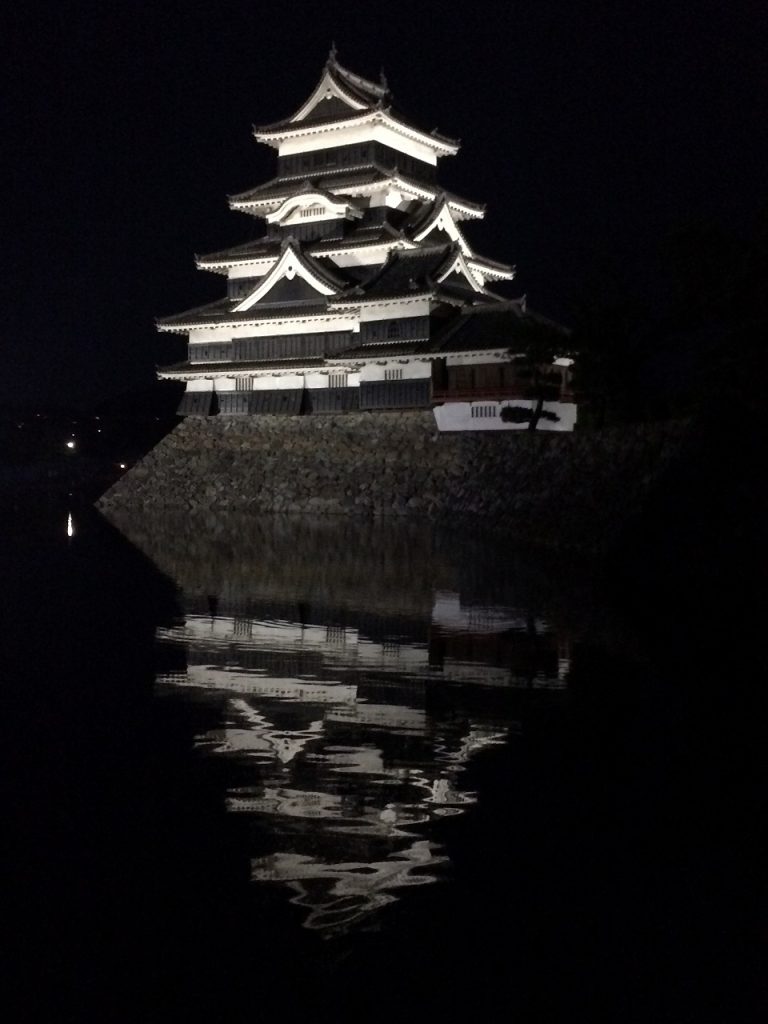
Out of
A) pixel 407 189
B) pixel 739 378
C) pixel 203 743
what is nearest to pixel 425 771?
pixel 203 743

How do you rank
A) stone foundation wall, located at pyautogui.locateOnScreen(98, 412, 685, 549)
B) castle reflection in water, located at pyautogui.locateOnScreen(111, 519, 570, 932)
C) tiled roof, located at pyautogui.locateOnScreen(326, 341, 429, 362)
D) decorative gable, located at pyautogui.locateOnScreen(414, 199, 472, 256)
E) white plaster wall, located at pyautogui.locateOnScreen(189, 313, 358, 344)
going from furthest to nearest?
decorative gable, located at pyautogui.locateOnScreen(414, 199, 472, 256), white plaster wall, located at pyautogui.locateOnScreen(189, 313, 358, 344), tiled roof, located at pyautogui.locateOnScreen(326, 341, 429, 362), stone foundation wall, located at pyautogui.locateOnScreen(98, 412, 685, 549), castle reflection in water, located at pyautogui.locateOnScreen(111, 519, 570, 932)

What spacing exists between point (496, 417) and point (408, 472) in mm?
4243

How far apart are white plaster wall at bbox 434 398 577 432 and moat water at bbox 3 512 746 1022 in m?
25.0

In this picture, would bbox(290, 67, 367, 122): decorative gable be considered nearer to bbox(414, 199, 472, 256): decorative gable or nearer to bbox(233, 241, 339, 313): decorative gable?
bbox(414, 199, 472, 256): decorative gable

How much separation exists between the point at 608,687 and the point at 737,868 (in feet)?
15.6

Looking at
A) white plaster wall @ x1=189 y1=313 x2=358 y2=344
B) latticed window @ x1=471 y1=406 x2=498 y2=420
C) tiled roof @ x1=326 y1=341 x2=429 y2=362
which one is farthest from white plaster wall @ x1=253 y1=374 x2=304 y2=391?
latticed window @ x1=471 y1=406 x2=498 y2=420

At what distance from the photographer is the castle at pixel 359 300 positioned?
4012 cm

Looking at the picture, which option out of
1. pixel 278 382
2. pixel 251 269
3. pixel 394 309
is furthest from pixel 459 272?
pixel 251 269

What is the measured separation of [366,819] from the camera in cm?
697

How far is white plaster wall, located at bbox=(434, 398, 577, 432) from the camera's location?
130ft

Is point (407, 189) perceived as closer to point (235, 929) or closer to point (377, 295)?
point (377, 295)

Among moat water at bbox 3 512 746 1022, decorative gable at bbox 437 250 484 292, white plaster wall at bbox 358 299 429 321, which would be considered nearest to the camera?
moat water at bbox 3 512 746 1022

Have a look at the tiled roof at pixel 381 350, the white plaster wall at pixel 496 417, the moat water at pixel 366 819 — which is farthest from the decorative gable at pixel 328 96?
the moat water at pixel 366 819

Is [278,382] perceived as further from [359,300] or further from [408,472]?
[408,472]
